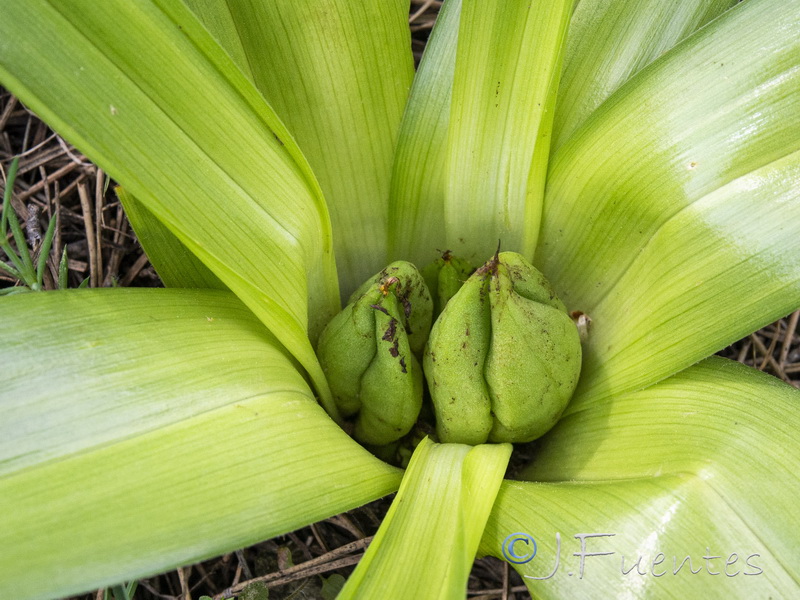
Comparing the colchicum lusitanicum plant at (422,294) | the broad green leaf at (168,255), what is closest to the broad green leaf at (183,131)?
the colchicum lusitanicum plant at (422,294)

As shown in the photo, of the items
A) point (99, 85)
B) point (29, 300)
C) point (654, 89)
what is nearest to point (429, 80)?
point (654, 89)

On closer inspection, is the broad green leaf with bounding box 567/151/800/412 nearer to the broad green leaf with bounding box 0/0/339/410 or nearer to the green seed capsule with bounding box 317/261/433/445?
the green seed capsule with bounding box 317/261/433/445

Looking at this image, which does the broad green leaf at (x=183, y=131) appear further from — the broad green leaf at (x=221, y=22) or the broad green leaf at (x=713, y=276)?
the broad green leaf at (x=713, y=276)

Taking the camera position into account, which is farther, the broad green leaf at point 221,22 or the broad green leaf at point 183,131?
the broad green leaf at point 221,22

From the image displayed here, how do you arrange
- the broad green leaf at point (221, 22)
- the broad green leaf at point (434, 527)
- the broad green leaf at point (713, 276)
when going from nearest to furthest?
the broad green leaf at point (434, 527), the broad green leaf at point (713, 276), the broad green leaf at point (221, 22)

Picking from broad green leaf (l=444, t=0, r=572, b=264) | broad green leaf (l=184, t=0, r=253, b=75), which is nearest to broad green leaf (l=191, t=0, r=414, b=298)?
broad green leaf (l=184, t=0, r=253, b=75)

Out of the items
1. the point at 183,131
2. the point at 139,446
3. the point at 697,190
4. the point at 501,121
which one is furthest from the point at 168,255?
the point at 697,190
